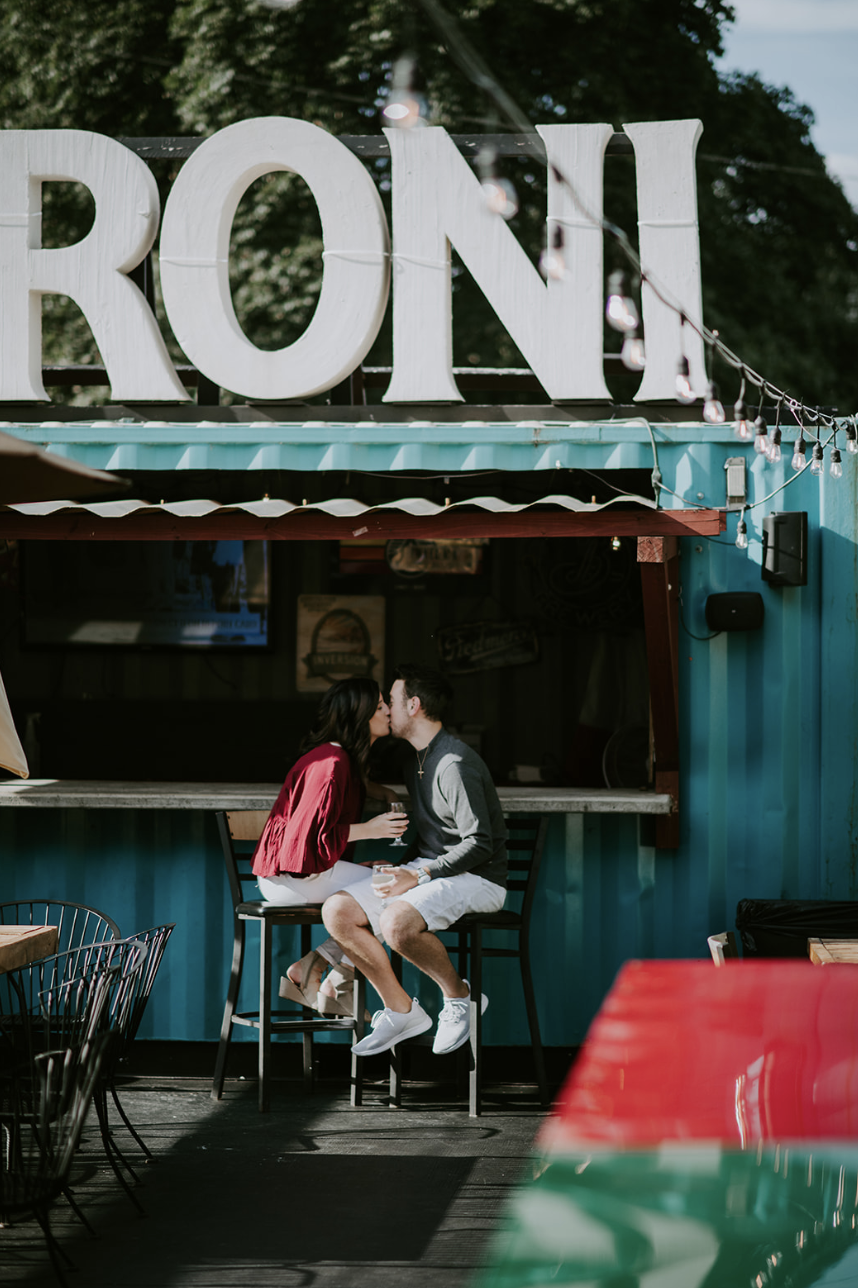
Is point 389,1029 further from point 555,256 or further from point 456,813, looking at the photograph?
point 555,256

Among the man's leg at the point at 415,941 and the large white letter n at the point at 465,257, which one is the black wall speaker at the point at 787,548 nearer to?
the large white letter n at the point at 465,257

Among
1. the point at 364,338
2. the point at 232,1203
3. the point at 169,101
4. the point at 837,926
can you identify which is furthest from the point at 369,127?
the point at 232,1203

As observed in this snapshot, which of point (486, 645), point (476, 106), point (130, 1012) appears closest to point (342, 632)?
point (486, 645)

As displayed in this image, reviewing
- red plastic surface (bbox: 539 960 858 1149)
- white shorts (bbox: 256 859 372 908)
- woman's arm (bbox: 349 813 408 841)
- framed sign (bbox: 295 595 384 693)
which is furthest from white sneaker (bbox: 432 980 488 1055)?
framed sign (bbox: 295 595 384 693)

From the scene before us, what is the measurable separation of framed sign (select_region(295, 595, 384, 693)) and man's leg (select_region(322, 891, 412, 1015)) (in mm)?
3916

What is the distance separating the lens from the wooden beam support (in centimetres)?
571

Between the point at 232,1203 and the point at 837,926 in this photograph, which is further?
the point at 837,926

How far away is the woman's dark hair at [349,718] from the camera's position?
5.85 m

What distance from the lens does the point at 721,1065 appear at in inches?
102

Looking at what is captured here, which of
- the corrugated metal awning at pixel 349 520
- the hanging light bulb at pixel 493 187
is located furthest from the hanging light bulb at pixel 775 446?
→ the hanging light bulb at pixel 493 187

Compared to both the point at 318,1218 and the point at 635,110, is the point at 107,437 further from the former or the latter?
Answer: the point at 635,110

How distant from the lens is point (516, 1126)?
5535mm

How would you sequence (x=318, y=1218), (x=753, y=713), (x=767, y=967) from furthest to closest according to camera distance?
1. (x=753, y=713)
2. (x=318, y=1218)
3. (x=767, y=967)

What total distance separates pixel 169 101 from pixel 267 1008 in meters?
12.1
